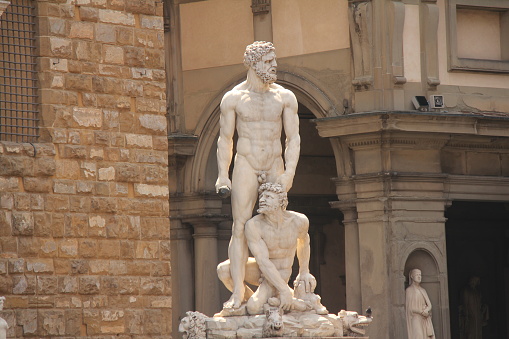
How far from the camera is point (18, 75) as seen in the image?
65.5 feet

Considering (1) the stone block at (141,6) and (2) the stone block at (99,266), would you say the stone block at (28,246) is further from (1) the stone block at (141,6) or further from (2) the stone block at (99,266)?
(1) the stone block at (141,6)

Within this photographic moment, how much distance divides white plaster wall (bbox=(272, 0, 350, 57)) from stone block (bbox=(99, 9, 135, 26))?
23.5 ft

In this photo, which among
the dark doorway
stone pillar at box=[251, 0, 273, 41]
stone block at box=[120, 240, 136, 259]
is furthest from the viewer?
the dark doorway

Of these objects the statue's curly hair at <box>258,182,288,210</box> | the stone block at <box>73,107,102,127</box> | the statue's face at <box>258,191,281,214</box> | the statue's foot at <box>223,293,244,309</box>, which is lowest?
the statue's foot at <box>223,293,244,309</box>

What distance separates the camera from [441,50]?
27609mm

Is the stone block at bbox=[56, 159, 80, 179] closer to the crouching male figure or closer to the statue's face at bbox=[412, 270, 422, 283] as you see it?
the crouching male figure

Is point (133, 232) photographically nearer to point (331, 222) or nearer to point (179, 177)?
point (179, 177)

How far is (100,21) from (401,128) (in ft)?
23.3

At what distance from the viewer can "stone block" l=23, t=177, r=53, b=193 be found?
64.6 ft

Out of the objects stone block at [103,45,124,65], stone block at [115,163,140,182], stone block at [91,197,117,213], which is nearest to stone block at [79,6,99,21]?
stone block at [103,45,124,65]

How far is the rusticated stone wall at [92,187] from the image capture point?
19594 mm

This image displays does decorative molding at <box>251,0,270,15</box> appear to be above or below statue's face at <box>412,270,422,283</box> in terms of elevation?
above

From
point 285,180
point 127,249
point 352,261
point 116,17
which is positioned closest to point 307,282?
point 285,180

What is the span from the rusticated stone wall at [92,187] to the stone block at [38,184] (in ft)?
0.04
